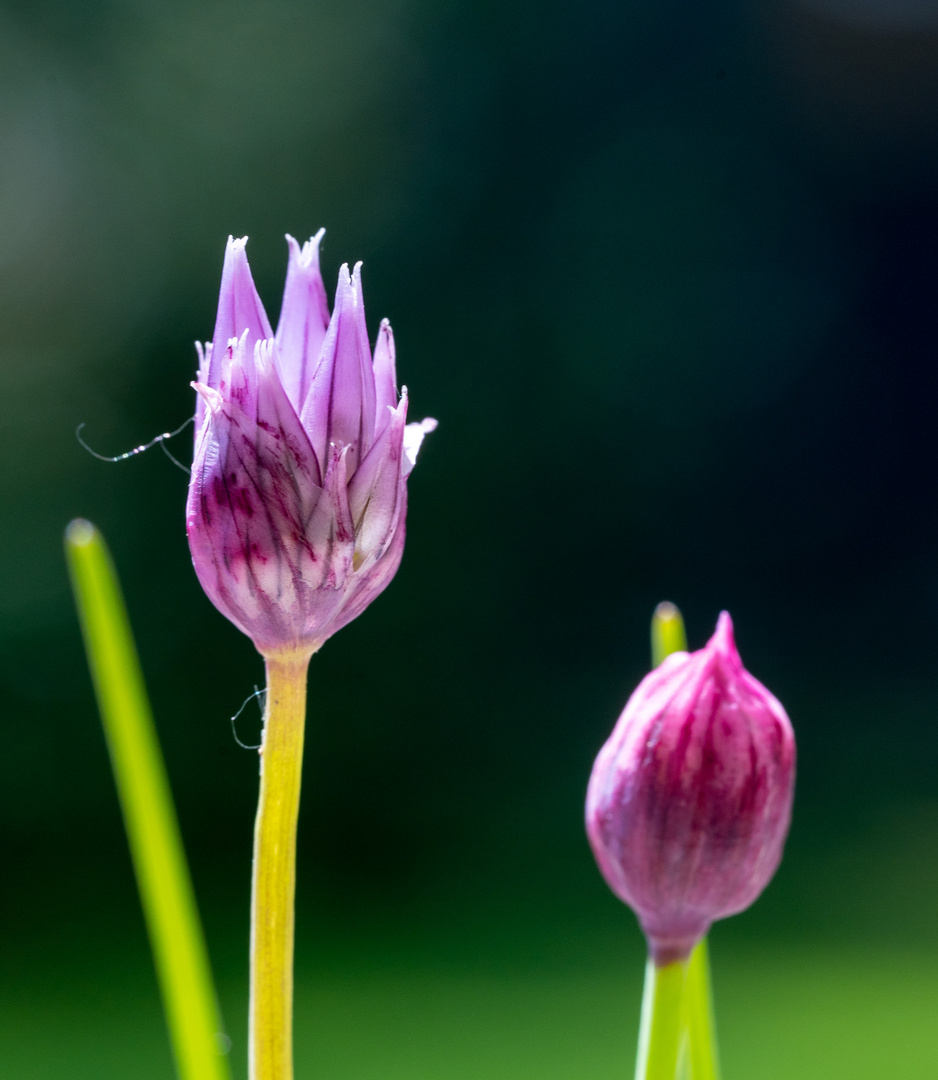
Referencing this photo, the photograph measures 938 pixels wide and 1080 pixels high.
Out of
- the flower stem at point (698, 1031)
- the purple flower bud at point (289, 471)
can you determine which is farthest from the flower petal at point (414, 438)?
the flower stem at point (698, 1031)

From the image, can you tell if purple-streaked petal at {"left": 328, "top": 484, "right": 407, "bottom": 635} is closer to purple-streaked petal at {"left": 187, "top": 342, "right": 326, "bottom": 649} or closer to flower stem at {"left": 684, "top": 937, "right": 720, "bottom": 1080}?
purple-streaked petal at {"left": 187, "top": 342, "right": 326, "bottom": 649}

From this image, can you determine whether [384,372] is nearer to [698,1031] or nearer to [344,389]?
[344,389]

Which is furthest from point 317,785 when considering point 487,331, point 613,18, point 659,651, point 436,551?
point 659,651

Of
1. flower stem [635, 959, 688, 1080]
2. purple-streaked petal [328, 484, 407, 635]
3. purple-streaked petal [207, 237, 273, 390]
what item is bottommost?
flower stem [635, 959, 688, 1080]

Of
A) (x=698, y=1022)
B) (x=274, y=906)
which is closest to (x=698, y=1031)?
(x=698, y=1022)

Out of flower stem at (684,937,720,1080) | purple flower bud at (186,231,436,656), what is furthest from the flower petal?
flower stem at (684,937,720,1080)

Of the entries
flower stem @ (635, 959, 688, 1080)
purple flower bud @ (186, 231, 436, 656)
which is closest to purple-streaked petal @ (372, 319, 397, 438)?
purple flower bud @ (186, 231, 436, 656)

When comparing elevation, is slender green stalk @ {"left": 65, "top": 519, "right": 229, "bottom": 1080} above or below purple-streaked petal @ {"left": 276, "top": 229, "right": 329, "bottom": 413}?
below
